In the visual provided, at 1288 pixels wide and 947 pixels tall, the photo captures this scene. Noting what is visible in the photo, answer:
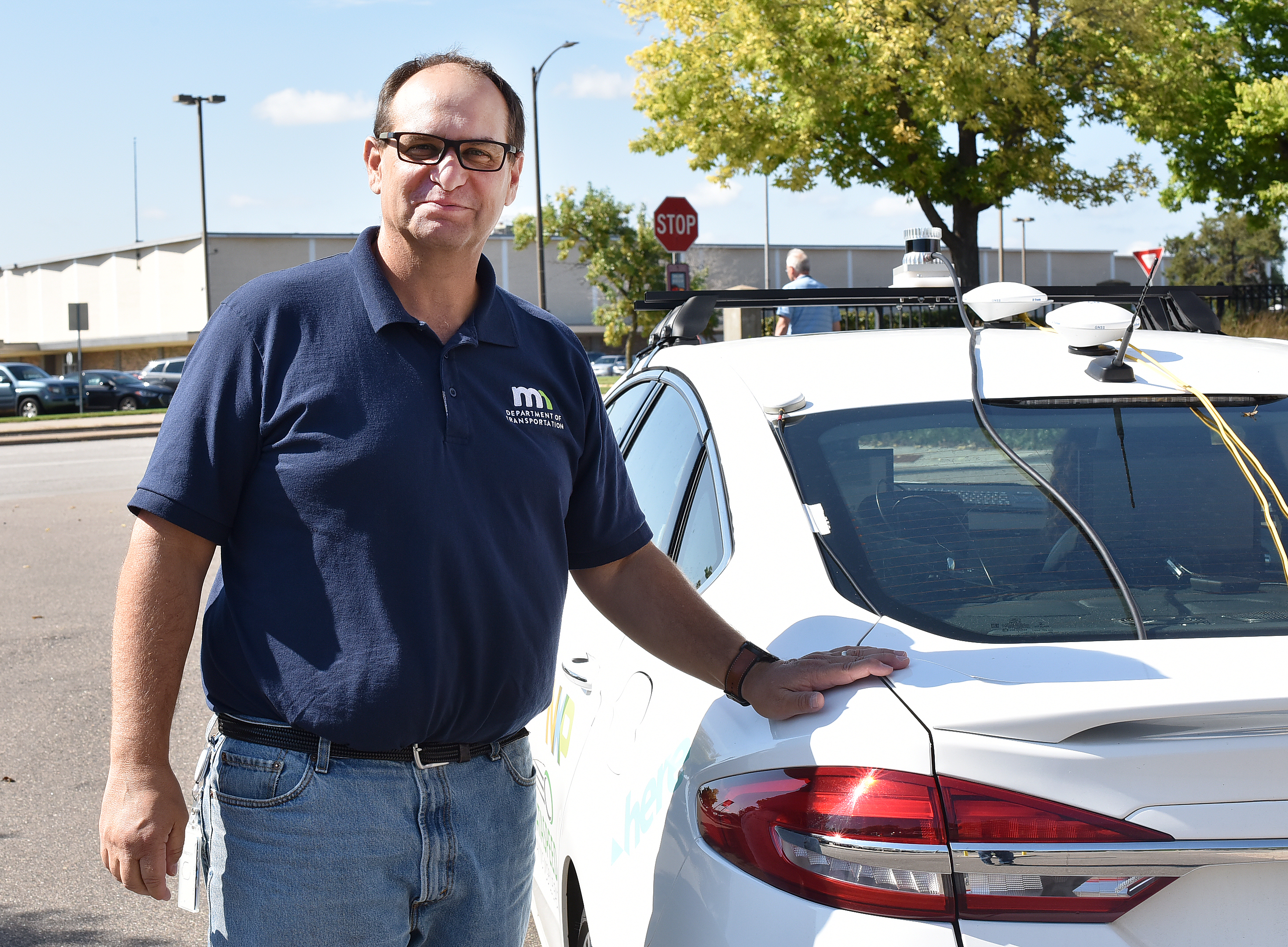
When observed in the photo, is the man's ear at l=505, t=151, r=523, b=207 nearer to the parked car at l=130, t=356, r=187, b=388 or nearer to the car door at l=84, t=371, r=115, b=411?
the car door at l=84, t=371, r=115, b=411

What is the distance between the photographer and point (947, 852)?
57.7 inches

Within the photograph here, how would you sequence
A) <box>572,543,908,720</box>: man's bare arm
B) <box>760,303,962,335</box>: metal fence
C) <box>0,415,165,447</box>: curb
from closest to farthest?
<box>572,543,908,720</box>: man's bare arm → <box>760,303,962,335</box>: metal fence → <box>0,415,165,447</box>: curb

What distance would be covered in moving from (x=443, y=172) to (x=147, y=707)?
931mm

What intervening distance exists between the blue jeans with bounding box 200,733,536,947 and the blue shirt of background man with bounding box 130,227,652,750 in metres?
0.07

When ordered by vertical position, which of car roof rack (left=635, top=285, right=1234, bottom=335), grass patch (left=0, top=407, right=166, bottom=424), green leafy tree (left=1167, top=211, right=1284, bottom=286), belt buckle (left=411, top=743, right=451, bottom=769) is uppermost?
green leafy tree (left=1167, top=211, right=1284, bottom=286)

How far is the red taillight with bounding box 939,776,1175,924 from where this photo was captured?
57.0 inches

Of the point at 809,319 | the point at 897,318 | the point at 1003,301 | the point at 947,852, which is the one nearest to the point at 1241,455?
the point at 1003,301

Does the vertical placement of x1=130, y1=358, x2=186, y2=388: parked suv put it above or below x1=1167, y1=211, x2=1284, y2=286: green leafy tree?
below

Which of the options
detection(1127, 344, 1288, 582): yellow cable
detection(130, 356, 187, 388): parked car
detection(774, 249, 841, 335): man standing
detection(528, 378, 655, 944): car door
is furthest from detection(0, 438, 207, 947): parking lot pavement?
detection(130, 356, 187, 388): parked car

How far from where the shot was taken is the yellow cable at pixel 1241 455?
2.20 metres

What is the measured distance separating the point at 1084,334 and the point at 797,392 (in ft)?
2.12

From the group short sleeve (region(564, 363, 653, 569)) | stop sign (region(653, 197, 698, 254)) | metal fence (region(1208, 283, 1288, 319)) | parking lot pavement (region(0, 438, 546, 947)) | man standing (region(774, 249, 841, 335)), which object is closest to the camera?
short sleeve (region(564, 363, 653, 569))

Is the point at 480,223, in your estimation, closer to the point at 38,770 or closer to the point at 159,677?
the point at 159,677

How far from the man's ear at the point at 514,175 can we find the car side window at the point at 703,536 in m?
0.70
